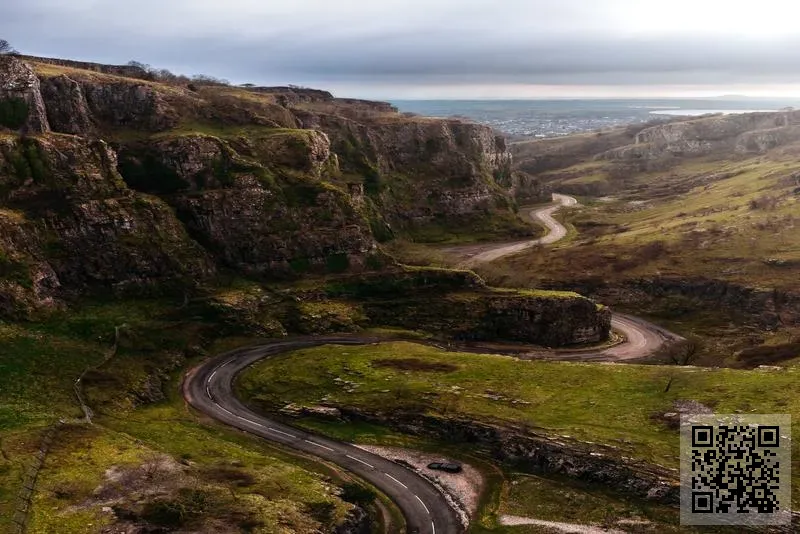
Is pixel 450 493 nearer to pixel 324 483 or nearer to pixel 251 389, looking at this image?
pixel 324 483

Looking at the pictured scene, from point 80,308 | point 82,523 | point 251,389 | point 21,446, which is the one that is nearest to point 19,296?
point 80,308

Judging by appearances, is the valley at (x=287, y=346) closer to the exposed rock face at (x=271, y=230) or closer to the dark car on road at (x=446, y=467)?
the exposed rock face at (x=271, y=230)

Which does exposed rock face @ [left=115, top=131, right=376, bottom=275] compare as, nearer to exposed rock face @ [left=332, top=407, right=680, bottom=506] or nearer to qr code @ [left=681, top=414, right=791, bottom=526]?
exposed rock face @ [left=332, top=407, right=680, bottom=506]

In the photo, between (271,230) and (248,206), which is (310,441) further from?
(248,206)

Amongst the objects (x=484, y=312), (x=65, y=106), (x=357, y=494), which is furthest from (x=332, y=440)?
(x=65, y=106)

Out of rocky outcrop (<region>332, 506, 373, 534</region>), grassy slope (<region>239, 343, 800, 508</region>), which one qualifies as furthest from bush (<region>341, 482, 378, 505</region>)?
grassy slope (<region>239, 343, 800, 508</region>)
